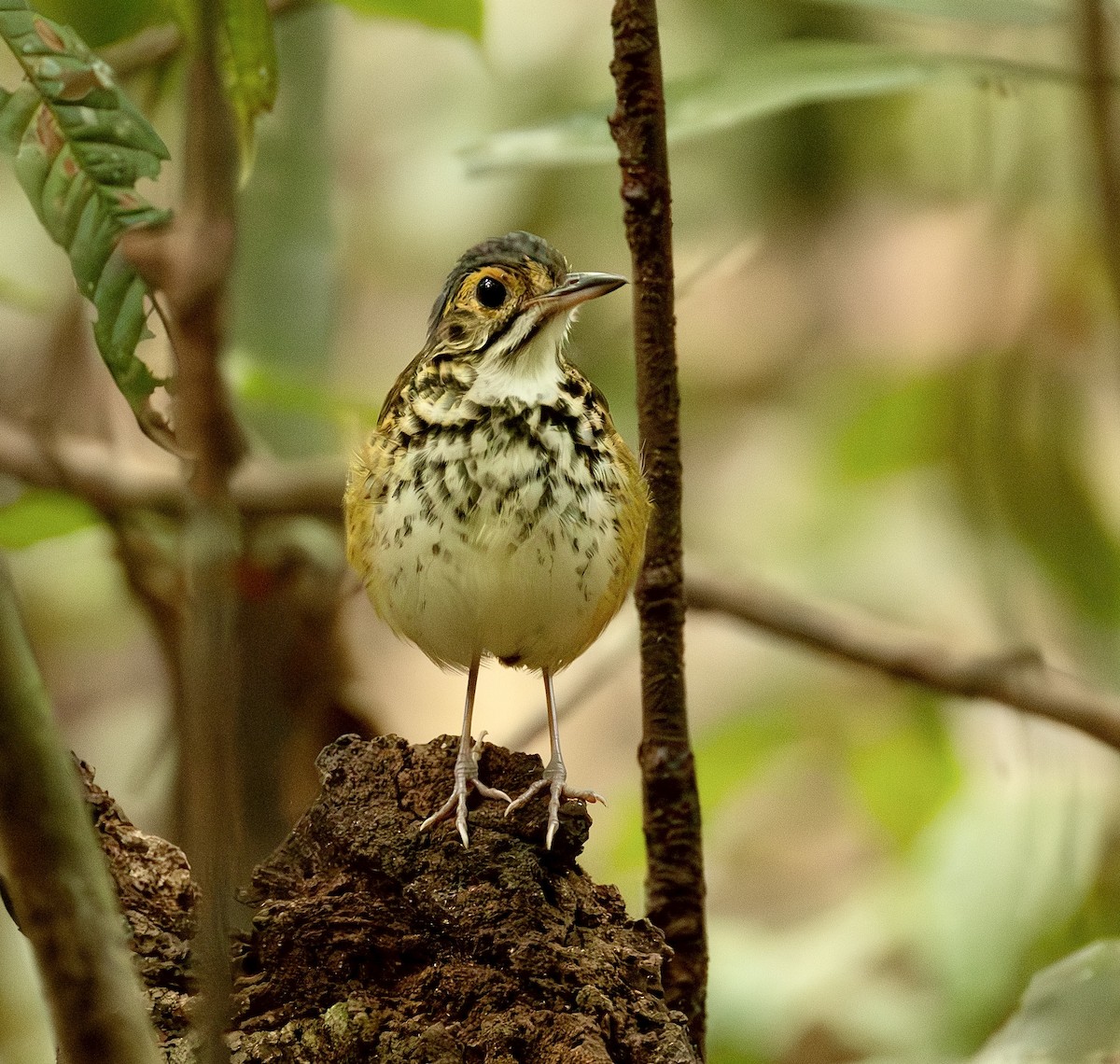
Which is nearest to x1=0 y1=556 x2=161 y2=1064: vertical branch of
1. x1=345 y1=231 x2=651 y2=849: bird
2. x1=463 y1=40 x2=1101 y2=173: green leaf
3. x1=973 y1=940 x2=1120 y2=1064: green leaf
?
x1=345 y1=231 x2=651 y2=849: bird

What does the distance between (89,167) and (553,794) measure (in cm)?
112

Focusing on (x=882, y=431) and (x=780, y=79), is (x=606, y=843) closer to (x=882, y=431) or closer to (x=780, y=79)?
(x=882, y=431)

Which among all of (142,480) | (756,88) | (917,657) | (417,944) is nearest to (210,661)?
(417,944)

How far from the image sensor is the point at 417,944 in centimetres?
221

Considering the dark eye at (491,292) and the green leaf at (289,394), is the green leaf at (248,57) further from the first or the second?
the green leaf at (289,394)

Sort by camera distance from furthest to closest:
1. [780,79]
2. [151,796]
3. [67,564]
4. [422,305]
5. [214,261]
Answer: [422,305] → [67,564] → [151,796] → [780,79] → [214,261]

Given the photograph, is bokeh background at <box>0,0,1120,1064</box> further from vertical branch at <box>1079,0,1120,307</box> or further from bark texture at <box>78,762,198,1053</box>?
bark texture at <box>78,762,198,1053</box>

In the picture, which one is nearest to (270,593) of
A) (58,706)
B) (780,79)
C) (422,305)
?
(780,79)

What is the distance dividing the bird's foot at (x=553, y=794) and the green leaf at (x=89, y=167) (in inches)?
28.5

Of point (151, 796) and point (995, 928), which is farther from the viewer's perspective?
point (151, 796)

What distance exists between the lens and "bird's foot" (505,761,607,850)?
227 centimetres

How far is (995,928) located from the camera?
416 cm

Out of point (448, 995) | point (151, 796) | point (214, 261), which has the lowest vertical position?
point (448, 995)

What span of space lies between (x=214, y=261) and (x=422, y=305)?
20.9 ft
